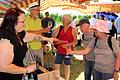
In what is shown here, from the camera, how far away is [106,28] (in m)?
4.16

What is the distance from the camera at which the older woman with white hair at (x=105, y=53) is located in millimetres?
4125

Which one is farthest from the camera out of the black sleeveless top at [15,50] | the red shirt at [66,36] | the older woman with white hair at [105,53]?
the red shirt at [66,36]

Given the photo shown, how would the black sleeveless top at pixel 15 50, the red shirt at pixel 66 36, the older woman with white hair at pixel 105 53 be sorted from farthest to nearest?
the red shirt at pixel 66 36, the older woman with white hair at pixel 105 53, the black sleeveless top at pixel 15 50

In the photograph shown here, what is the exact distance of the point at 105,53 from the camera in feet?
13.8

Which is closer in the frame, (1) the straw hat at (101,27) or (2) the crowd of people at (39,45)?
(2) the crowd of people at (39,45)

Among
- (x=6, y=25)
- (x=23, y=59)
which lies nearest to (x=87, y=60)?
(x=23, y=59)

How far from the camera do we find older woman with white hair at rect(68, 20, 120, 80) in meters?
4.12

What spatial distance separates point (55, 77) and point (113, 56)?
0.87m

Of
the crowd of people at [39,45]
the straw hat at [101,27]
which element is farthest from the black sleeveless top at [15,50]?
the straw hat at [101,27]

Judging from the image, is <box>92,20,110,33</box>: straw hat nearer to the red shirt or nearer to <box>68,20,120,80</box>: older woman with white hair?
<box>68,20,120,80</box>: older woman with white hair

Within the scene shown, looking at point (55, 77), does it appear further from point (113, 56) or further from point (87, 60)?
point (87, 60)

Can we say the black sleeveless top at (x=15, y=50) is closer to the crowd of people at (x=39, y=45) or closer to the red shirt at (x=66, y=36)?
the crowd of people at (x=39, y=45)

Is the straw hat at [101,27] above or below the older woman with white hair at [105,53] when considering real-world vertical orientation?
above

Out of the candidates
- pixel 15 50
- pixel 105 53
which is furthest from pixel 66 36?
pixel 15 50
